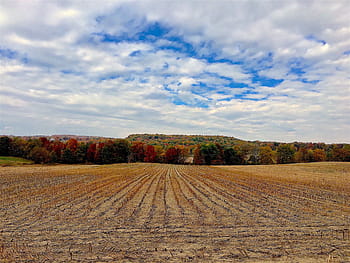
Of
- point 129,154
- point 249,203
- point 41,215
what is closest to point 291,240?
point 249,203

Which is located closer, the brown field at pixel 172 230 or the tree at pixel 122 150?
the brown field at pixel 172 230

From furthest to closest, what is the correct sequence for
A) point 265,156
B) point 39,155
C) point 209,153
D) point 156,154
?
point 156,154 → point 265,156 → point 209,153 → point 39,155

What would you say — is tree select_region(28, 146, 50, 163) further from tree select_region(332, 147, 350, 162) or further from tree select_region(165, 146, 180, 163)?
tree select_region(332, 147, 350, 162)

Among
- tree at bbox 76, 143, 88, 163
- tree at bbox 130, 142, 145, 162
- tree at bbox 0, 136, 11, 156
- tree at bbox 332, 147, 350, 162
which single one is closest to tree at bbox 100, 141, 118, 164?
tree at bbox 76, 143, 88, 163

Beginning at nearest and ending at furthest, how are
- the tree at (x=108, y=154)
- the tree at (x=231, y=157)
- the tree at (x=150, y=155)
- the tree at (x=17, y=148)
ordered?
the tree at (x=108, y=154) → the tree at (x=17, y=148) → the tree at (x=231, y=157) → the tree at (x=150, y=155)

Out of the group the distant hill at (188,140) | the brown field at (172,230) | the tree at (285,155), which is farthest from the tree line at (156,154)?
the brown field at (172,230)

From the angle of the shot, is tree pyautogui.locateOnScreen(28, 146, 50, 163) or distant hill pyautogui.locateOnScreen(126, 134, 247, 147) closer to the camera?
tree pyautogui.locateOnScreen(28, 146, 50, 163)

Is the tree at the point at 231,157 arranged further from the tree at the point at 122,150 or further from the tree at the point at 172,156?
the tree at the point at 122,150

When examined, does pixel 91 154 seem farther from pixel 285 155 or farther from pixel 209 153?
pixel 285 155

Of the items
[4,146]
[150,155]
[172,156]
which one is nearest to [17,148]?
[4,146]

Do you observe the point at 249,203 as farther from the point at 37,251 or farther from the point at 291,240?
the point at 37,251

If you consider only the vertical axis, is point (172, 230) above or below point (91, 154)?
below

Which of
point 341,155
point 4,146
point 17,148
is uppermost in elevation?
point 341,155

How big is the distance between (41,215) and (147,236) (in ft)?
20.3
